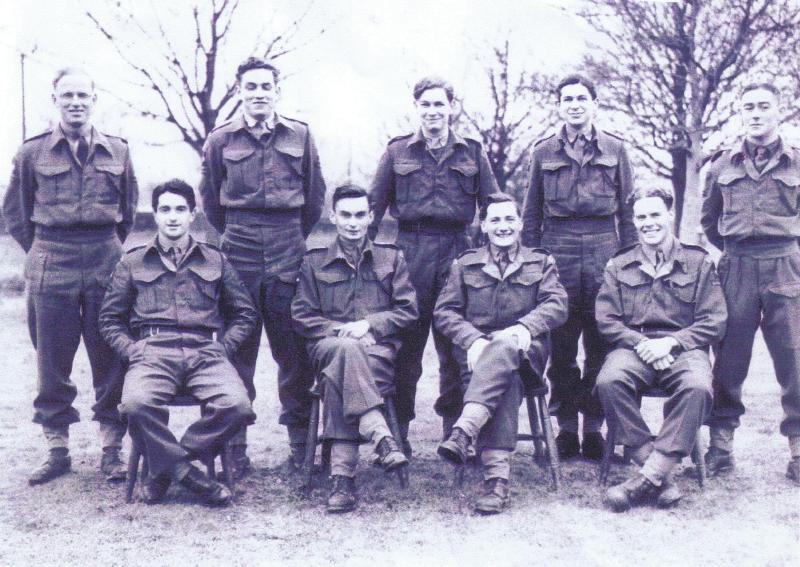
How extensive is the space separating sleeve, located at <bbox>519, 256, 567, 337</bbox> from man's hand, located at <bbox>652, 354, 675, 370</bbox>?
50 centimetres

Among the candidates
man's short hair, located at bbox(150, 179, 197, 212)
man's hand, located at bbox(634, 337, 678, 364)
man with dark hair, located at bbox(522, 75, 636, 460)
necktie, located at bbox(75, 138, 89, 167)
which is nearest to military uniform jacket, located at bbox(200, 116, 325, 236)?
man's short hair, located at bbox(150, 179, 197, 212)

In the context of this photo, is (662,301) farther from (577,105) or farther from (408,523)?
(408,523)

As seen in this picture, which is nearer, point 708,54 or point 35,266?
point 35,266

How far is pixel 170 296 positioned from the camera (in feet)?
13.9

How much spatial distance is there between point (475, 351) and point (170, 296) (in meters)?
1.50

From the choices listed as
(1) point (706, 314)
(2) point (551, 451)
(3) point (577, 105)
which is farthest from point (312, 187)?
(1) point (706, 314)

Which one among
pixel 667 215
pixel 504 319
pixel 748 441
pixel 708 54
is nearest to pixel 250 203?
pixel 504 319

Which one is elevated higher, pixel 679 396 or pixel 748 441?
pixel 679 396

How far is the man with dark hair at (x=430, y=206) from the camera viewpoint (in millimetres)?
4656

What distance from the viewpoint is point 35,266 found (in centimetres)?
435

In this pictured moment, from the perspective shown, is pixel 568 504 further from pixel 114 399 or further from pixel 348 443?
pixel 114 399

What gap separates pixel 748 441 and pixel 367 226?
2562 mm

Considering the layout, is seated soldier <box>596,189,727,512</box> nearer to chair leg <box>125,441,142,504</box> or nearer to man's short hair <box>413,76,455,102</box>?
man's short hair <box>413,76,455,102</box>

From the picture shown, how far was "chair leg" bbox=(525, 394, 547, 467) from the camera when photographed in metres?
4.42
